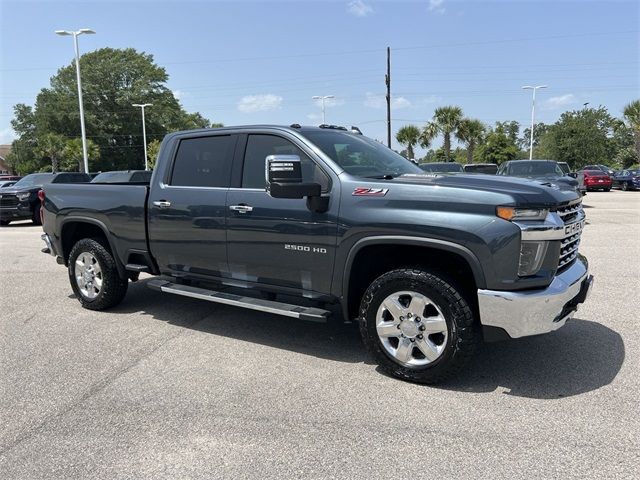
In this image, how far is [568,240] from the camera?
389 centimetres

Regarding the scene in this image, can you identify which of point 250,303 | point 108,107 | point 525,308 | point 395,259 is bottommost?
point 250,303

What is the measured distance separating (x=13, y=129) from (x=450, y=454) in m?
78.5

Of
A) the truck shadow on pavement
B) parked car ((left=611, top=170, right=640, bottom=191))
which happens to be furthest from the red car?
the truck shadow on pavement

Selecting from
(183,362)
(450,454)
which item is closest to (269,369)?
(183,362)

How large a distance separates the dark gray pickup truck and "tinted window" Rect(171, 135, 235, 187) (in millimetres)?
13

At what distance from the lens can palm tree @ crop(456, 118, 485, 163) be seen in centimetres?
4791

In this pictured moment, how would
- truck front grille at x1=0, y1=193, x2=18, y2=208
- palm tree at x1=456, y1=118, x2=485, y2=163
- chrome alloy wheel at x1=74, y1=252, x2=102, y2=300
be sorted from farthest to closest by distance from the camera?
palm tree at x1=456, y1=118, x2=485, y2=163
truck front grille at x1=0, y1=193, x2=18, y2=208
chrome alloy wheel at x1=74, y1=252, x2=102, y2=300

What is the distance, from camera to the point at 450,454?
9.74ft

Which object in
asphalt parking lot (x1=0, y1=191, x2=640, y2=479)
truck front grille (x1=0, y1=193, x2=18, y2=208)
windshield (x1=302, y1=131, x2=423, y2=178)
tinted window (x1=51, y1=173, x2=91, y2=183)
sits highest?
windshield (x1=302, y1=131, x2=423, y2=178)

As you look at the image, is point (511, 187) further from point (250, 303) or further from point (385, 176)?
point (250, 303)

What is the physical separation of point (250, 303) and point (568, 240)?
102 inches

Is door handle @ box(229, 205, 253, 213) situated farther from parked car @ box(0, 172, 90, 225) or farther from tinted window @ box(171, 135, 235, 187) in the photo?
parked car @ box(0, 172, 90, 225)

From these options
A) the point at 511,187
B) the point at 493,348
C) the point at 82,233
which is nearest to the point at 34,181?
the point at 82,233

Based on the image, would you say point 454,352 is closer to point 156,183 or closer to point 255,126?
point 255,126
